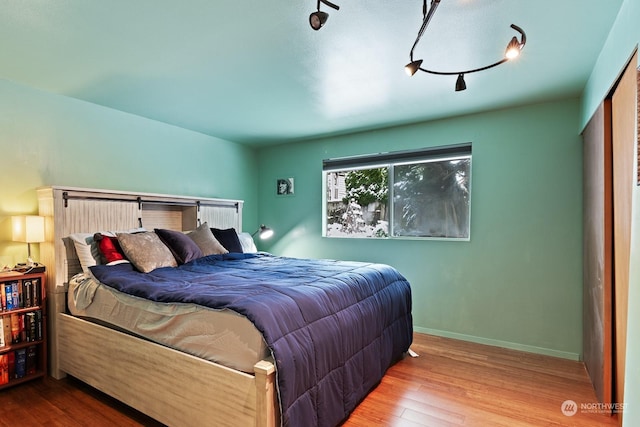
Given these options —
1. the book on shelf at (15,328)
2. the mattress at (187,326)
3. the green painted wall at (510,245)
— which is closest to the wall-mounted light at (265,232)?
the green painted wall at (510,245)

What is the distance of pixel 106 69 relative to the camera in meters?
2.42

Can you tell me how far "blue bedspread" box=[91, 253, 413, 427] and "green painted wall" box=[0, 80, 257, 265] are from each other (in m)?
1.07

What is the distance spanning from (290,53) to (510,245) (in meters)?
2.68

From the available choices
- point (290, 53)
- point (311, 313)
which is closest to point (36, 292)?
point (311, 313)

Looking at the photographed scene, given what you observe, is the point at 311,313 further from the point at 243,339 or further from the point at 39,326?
the point at 39,326

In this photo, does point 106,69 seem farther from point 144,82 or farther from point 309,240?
point 309,240

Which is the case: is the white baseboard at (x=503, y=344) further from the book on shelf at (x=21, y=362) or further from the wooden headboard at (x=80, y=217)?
the book on shelf at (x=21, y=362)

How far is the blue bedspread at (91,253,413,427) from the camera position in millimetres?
1600

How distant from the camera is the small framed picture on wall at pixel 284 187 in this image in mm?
4637

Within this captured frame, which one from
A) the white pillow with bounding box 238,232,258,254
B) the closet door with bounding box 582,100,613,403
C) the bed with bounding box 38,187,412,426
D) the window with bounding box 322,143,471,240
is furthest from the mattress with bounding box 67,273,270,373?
the window with bounding box 322,143,471,240

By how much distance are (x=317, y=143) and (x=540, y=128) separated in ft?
8.23

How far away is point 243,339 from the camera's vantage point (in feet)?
5.19

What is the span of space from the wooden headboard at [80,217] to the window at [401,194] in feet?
5.85

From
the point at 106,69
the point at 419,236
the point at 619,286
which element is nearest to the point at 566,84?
the point at 619,286
